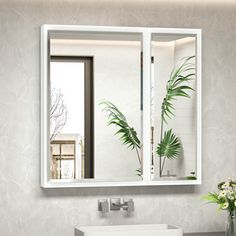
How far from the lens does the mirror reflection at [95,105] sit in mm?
3598

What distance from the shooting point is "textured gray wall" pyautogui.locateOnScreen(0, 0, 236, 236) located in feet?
11.8

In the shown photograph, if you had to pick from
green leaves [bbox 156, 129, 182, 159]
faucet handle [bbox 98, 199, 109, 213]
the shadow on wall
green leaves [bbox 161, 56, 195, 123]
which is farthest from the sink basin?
green leaves [bbox 161, 56, 195, 123]

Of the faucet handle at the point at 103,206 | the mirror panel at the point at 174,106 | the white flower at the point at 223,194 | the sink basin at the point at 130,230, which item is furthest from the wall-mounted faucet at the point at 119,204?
the white flower at the point at 223,194

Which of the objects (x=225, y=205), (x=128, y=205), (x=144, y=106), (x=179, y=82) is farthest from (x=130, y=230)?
(x=179, y=82)

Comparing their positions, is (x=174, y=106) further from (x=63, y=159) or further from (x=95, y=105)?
(x=63, y=159)

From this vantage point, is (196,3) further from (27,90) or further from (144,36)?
(27,90)

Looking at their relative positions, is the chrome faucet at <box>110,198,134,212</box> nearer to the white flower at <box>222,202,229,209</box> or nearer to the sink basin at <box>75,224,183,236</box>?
the sink basin at <box>75,224,183,236</box>

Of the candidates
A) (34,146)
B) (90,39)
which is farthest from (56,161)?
(90,39)

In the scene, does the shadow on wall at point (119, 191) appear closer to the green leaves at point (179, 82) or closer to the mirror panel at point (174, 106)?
the mirror panel at point (174, 106)

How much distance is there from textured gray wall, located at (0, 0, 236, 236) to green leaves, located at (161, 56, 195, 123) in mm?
127

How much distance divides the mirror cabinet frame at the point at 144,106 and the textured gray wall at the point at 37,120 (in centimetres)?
9

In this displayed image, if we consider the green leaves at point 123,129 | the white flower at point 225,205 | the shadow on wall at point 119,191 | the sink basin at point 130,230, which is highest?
the green leaves at point 123,129

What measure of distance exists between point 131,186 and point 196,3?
1.09m

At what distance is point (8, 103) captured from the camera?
3605 mm
